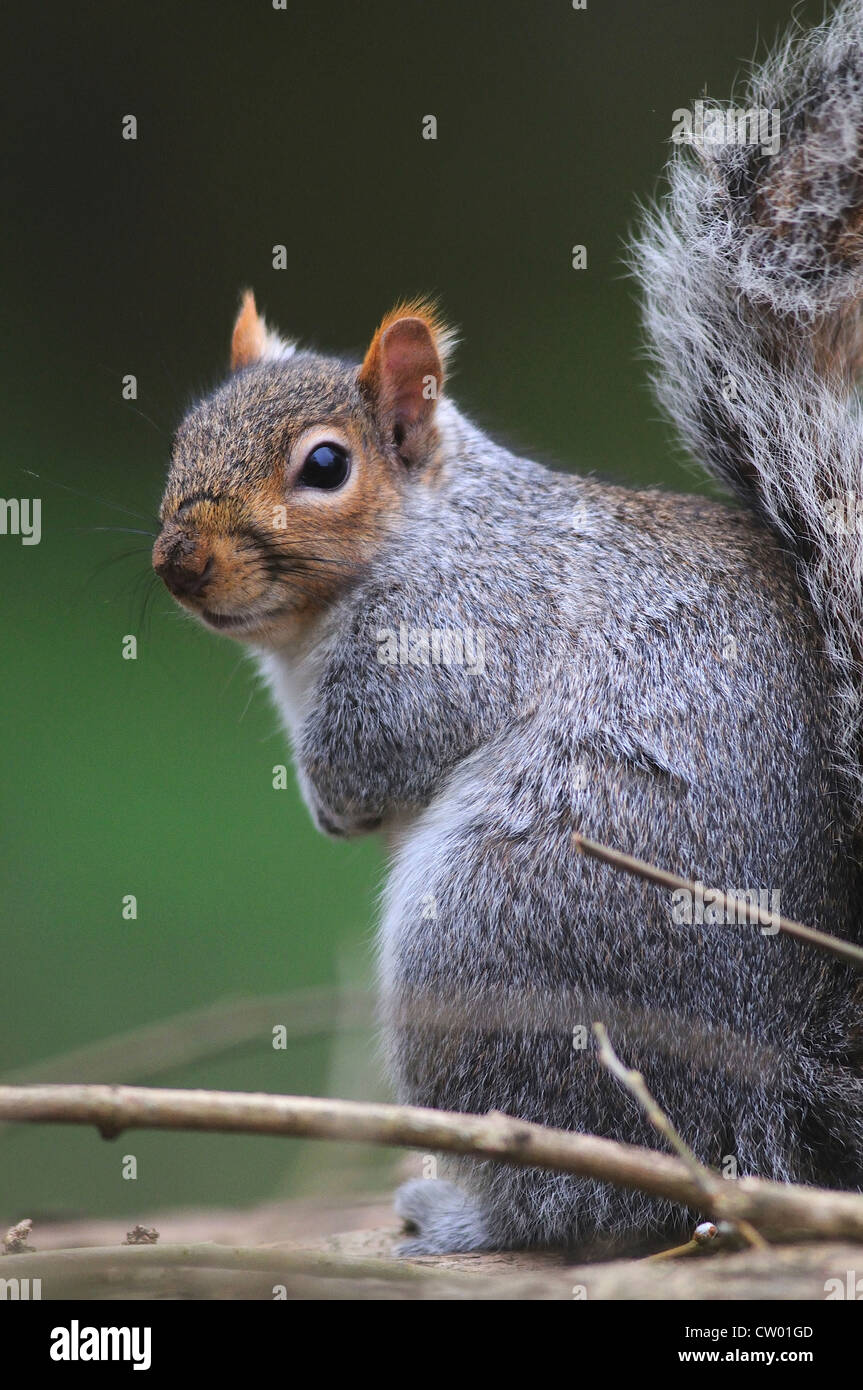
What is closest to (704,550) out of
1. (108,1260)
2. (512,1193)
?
(512,1193)

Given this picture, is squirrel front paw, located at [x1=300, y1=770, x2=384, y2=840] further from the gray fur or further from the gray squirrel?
the gray fur

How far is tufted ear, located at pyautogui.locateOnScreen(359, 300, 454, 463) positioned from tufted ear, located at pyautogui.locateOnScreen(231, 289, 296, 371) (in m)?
0.37

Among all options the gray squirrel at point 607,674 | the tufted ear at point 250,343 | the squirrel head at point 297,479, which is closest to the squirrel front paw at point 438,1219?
the gray squirrel at point 607,674

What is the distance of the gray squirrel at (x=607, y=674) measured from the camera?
1.44m

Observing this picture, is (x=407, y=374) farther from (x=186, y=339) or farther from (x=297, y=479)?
(x=186, y=339)

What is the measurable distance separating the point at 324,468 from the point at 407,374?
0.64 ft

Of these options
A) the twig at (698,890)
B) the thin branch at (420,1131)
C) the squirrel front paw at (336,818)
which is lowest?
the thin branch at (420,1131)

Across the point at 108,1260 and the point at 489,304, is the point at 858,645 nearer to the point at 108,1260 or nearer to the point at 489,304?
the point at 108,1260

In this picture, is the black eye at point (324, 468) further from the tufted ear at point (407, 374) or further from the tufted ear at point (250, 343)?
the tufted ear at point (250, 343)

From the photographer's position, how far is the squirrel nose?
1697 millimetres

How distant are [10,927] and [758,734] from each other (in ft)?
6.28

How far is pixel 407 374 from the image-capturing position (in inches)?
74.0

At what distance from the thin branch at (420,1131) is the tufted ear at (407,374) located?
1.21 meters

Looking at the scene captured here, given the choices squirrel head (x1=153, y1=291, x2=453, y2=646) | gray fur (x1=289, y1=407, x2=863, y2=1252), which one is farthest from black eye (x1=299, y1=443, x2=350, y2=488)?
gray fur (x1=289, y1=407, x2=863, y2=1252)
